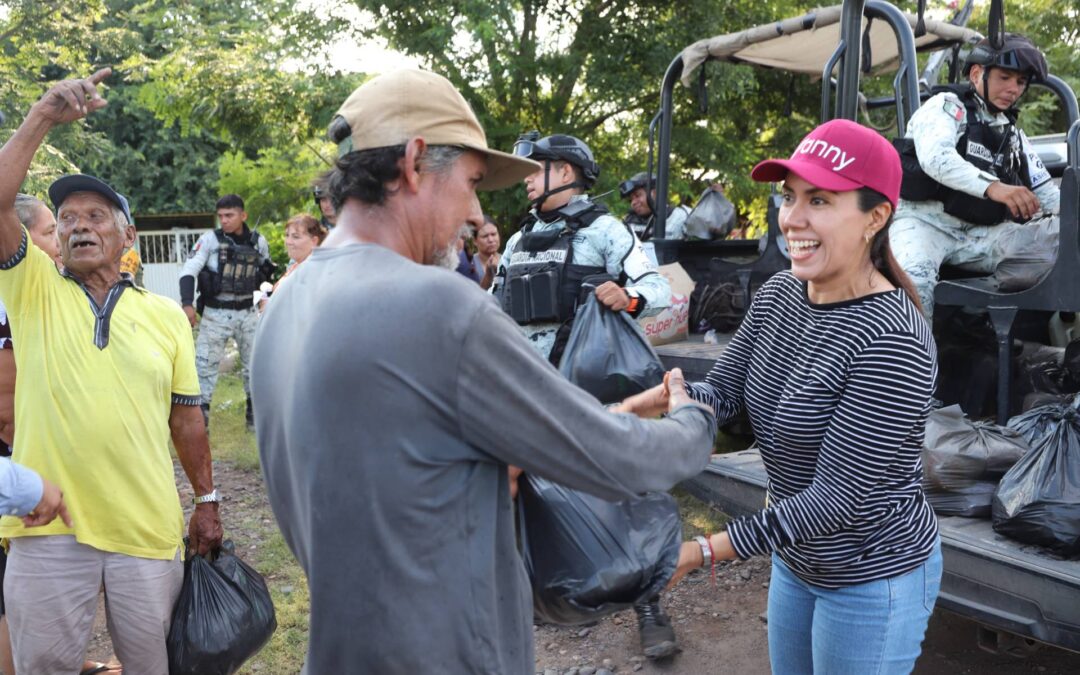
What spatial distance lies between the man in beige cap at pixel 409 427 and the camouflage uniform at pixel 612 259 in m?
3.09

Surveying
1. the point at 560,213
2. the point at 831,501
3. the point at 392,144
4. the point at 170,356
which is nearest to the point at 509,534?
the point at 392,144

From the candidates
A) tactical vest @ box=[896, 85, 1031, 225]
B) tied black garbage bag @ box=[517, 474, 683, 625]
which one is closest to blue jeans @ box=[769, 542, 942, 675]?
tied black garbage bag @ box=[517, 474, 683, 625]

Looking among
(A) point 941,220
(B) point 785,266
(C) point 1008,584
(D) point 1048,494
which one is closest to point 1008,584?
(C) point 1008,584

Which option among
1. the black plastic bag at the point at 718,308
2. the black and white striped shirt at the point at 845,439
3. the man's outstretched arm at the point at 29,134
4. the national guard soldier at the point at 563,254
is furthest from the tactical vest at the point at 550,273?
the black and white striped shirt at the point at 845,439

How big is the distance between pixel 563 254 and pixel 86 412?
2.58m

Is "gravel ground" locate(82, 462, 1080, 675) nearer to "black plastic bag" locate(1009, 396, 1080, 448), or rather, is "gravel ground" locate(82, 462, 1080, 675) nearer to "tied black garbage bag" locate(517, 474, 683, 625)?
"black plastic bag" locate(1009, 396, 1080, 448)

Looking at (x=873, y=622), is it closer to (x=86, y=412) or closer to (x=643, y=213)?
(x=86, y=412)

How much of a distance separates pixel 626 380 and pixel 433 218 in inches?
71.2

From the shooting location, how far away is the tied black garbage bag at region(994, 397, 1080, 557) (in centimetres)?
289

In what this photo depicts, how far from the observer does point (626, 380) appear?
322 cm

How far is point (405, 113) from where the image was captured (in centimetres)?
147

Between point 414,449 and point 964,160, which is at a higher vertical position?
point 964,160

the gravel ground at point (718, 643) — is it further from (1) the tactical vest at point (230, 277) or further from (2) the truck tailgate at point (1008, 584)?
(1) the tactical vest at point (230, 277)

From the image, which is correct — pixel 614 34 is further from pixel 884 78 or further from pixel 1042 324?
pixel 1042 324
